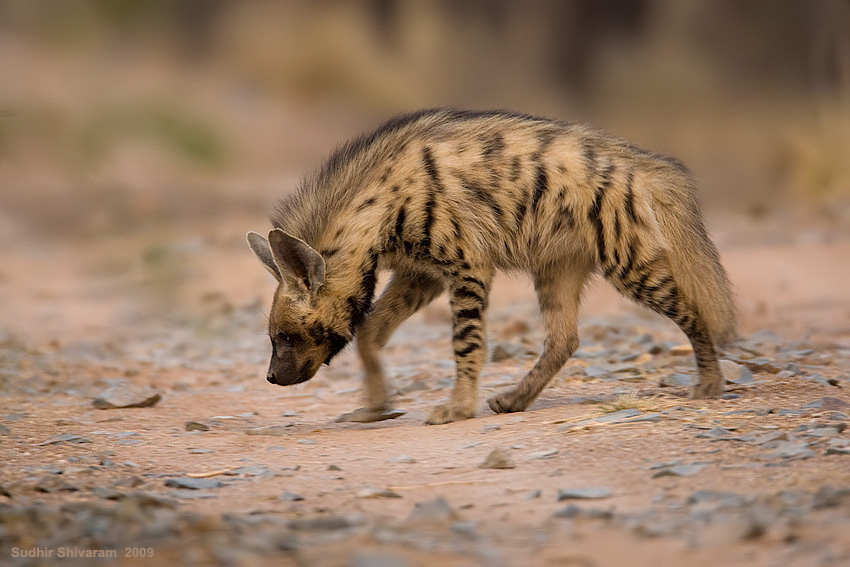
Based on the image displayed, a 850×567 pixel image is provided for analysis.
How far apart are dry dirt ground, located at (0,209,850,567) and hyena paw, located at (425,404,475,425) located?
10cm

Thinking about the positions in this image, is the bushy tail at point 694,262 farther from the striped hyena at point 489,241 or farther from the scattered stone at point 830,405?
the scattered stone at point 830,405

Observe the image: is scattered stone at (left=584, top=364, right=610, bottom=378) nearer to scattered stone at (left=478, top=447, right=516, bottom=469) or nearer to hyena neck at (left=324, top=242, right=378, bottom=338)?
hyena neck at (left=324, top=242, right=378, bottom=338)

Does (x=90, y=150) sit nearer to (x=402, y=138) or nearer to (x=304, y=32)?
(x=304, y=32)

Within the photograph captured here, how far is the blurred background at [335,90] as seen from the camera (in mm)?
14531

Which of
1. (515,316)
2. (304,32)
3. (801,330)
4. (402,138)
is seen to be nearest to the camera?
(402,138)

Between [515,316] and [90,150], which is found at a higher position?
[90,150]

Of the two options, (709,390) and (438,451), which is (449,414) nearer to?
(438,451)

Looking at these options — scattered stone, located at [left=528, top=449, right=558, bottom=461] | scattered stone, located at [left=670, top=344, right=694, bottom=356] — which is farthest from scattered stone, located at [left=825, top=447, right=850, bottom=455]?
scattered stone, located at [left=670, top=344, right=694, bottom=356]

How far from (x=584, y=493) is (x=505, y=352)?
A: 3.34 meters

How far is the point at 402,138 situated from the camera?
5578 millimetres

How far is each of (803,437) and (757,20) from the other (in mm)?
12447

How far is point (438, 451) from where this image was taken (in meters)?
4.47

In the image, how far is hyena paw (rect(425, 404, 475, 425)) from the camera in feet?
17.0

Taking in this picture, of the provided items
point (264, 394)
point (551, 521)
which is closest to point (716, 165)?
point (264, 394)
